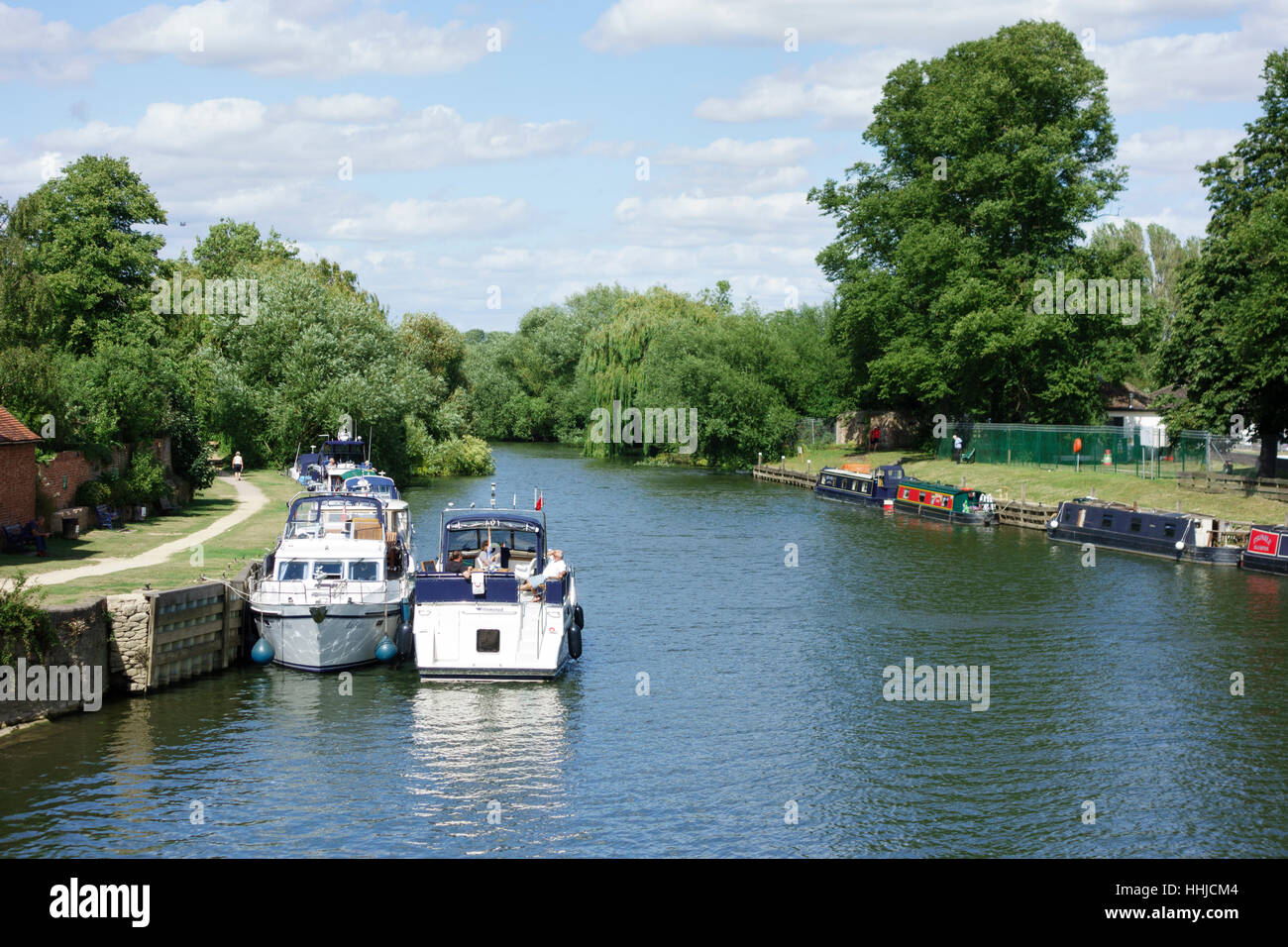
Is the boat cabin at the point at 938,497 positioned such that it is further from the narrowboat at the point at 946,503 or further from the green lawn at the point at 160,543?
the green lawn at the point at 160,543

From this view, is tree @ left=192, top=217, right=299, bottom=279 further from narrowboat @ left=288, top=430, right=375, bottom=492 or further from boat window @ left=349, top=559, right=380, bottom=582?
boat window @ left=349, top=559, right=380, bottom=582

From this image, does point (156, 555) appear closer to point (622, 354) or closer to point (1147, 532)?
point (1147, 532)

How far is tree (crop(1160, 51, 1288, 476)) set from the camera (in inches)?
1992

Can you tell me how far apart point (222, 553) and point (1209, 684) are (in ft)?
91.0

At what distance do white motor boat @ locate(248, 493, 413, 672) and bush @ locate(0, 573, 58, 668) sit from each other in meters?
5.77

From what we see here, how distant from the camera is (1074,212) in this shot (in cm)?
7219

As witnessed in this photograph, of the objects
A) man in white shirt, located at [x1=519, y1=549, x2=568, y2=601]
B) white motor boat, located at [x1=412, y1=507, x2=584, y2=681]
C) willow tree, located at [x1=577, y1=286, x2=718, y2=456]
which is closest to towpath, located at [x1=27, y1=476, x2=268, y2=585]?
white motor boat, located at [x1=412, y1=507, x2=584, y2=681]

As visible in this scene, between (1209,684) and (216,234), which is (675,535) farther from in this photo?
(216,234)

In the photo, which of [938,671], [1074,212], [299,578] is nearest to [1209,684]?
[938,671]

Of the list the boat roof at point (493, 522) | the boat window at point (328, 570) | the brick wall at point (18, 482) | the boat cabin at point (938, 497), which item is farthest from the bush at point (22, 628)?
the boat cabin at point (938, 497)

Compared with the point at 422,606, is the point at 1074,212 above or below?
above
